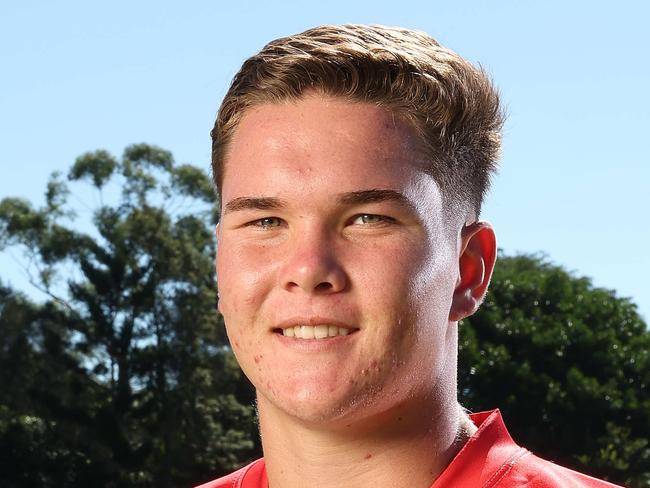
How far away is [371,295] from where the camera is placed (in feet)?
9.27

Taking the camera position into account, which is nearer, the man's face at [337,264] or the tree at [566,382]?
the man's face at [337,264]

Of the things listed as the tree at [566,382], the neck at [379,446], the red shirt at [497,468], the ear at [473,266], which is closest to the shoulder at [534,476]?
the red shirt at [497,468]

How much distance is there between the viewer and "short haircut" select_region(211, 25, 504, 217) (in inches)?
120

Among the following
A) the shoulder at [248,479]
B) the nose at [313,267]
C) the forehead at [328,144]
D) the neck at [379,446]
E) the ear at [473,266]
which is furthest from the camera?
the shoulder at [248,479]

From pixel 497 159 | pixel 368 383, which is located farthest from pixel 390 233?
pixel 497 159

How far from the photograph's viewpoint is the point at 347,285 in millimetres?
2820

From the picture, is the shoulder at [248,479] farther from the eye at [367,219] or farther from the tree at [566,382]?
the tree at [566,382]

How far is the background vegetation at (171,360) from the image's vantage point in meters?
32.8

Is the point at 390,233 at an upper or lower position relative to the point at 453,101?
lower

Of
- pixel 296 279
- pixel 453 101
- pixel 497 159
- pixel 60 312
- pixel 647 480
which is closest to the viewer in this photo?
pixel 296 279

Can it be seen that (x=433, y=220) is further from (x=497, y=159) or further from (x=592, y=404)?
(x=592, y=404)

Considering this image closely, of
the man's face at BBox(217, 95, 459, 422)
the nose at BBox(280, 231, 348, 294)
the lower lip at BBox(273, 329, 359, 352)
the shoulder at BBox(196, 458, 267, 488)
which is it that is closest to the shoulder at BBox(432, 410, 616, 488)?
the man's face at BBox(217, 95, 459, 422)

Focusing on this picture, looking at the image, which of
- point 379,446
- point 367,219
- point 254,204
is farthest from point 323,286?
point 379,446

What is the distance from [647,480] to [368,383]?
101 feet
